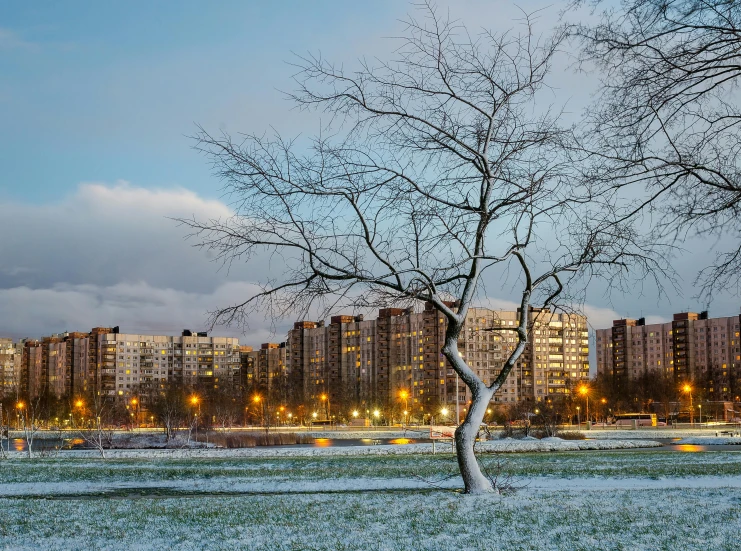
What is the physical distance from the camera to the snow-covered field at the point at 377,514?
425 inches

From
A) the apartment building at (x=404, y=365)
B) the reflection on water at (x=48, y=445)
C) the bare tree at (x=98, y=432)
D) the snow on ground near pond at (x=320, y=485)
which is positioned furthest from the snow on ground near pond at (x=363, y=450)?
the apartment building at (x=404, y=365)

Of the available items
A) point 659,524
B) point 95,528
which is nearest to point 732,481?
point 659,524

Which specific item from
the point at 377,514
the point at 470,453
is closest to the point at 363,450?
the point at 470,453

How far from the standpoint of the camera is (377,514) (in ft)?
42.2

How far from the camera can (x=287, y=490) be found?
18891 mm

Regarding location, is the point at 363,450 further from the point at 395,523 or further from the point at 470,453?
the point at 395,523

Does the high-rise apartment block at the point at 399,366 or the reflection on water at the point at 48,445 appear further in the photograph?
the high-rise apartment block at the point at 399,366

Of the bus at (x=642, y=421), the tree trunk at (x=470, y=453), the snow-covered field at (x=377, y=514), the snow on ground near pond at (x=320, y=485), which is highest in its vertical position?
the tree trunk at (x=470, y=453)

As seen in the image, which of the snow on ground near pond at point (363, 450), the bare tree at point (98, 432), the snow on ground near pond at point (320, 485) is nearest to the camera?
the snow on ground near pond at point (320, 485)

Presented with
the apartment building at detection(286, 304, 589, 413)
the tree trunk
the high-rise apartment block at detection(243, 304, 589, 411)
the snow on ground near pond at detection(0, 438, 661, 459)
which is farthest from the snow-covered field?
the apartment building at detection(286, 304, 589, 413)

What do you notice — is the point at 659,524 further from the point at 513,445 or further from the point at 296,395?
the point at 296,395

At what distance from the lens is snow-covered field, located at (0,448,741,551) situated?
10.8 metres

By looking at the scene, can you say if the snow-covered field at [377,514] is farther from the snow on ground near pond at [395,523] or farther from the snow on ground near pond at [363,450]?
the snow on ground near pond at [363,450]

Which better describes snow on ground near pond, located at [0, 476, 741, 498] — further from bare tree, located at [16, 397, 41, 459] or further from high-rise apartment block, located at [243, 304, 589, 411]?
high-rise apartment block, located at [243, 304, 589, 411]
